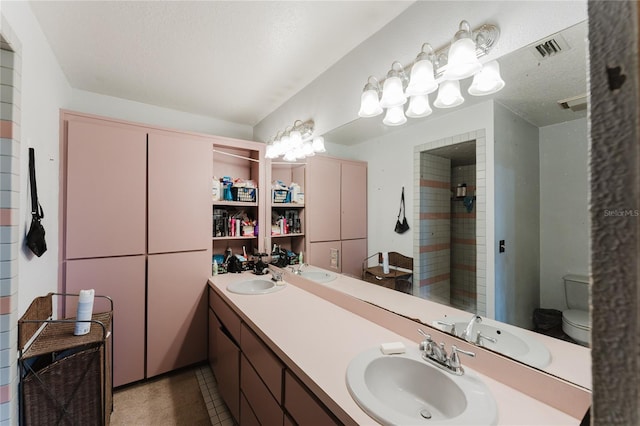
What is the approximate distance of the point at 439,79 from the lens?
1.15 m

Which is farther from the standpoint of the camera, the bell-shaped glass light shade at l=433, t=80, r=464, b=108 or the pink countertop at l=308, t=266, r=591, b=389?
the bell-shaped glass light shade at l=433, t=80, r=464, b=108


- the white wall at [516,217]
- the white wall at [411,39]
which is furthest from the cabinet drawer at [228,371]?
the white wall at [411,39]

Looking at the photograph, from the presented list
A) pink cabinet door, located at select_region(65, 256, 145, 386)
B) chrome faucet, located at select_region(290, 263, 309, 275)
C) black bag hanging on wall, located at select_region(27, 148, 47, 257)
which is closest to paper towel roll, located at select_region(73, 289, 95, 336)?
black bag hanging on wall, located at select_region(27, 148, 47, 257)

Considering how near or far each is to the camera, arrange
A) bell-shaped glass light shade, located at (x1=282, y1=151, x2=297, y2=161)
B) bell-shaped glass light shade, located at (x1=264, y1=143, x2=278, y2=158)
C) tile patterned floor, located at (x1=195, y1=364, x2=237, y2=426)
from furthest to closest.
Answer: bell-shaped glass light shade, located at (x1=264, y1=143, x2=278, y2=158) → bell-shaped glass light shade, located at (x1=282, y1=151, x2=297, y2=161) → tile patterned floor, located at (x1=195, y1=364, x2=237, y2=426)

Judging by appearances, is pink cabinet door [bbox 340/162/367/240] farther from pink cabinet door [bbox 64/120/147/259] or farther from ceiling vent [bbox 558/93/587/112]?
pink cabinet door [bbox 64/120/147/259]

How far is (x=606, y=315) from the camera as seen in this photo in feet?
0.77

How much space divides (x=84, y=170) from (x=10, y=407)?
1386 millimetres

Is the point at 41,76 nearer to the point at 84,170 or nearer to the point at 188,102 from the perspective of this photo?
the point at 84,170

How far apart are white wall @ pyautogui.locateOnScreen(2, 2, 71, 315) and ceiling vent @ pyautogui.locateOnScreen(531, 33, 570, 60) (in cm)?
207

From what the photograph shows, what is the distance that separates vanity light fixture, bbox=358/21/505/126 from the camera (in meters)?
1.01

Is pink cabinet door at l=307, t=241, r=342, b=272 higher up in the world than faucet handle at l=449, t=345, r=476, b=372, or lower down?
higher up

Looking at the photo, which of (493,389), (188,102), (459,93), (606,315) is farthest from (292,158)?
(606,315)

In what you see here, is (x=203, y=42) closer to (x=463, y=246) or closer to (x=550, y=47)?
(x=550, y=47)

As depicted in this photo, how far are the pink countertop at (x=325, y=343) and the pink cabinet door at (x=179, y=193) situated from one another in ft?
1.90
